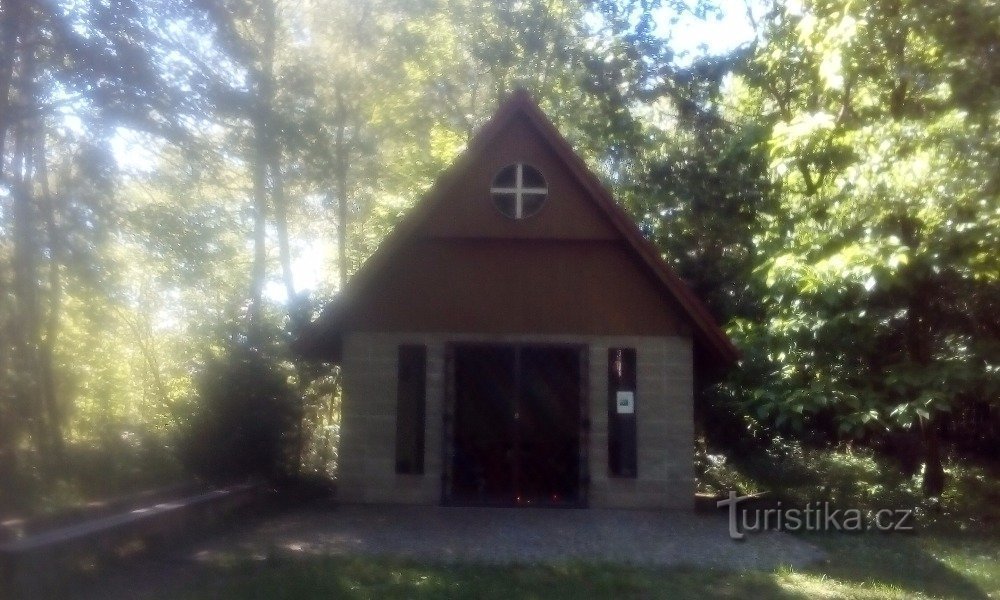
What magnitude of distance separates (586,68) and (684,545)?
14.1 m

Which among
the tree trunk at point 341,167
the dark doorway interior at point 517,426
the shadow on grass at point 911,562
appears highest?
the tree trunk at point 341,167

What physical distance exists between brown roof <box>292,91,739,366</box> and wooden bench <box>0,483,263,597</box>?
10.3 ft

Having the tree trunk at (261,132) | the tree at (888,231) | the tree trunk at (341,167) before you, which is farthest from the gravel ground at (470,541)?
the tree trunk at (341,167)

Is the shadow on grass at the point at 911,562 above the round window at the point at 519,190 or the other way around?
the other way around

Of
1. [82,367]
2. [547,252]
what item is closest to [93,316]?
[82,367]

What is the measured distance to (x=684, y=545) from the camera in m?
11.7

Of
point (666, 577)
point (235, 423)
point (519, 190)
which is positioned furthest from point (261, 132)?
point (666, 577)

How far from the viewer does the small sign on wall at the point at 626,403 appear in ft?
48.9

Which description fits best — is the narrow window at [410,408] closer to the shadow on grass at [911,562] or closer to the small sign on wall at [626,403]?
the small sign on wall at [626,403]

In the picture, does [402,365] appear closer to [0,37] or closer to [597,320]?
[597,320]

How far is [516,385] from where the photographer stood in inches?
582
